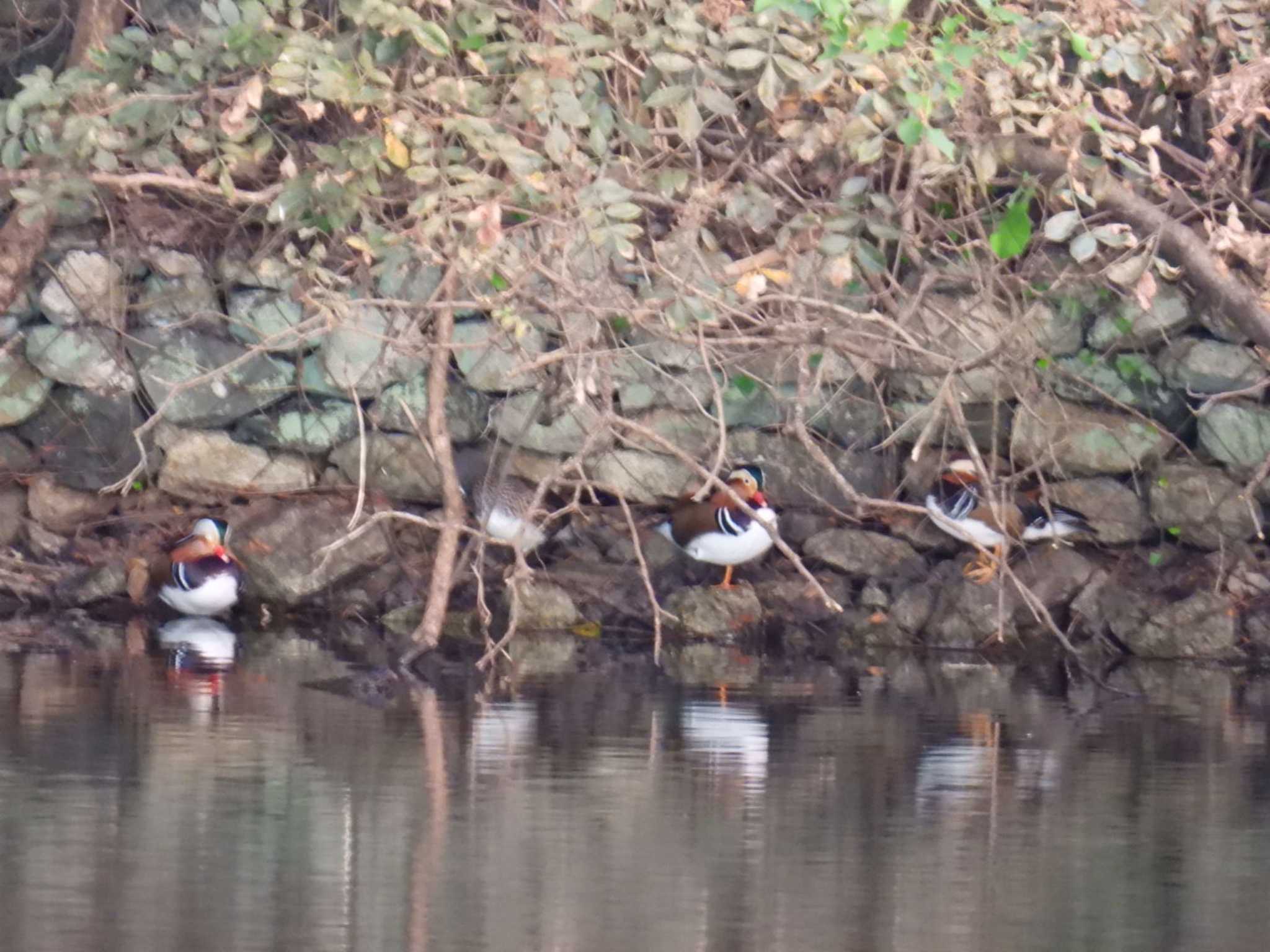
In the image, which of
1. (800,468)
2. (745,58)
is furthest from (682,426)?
(745,58)

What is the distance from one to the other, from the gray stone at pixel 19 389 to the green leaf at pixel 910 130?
13.8ft

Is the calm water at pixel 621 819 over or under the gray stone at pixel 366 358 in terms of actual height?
under

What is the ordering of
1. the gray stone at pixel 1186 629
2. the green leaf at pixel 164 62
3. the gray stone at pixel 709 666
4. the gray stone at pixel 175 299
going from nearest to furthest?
the gray stone at pixel 709 666, the green leaf at pixel 164 62, the gray stone at pixel 1186 629, the gray stone at pixel 175 299

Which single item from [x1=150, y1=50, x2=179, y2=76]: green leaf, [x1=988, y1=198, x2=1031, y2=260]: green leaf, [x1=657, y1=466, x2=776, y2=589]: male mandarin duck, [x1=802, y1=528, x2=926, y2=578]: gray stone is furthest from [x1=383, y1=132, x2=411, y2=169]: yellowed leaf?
[x1=802, y1=528, x2=926, y2=578]: gray stone

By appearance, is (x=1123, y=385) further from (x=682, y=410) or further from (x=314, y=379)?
(x=314, y=379)

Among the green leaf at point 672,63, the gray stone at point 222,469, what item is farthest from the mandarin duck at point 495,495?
the green leaf at point 672,63

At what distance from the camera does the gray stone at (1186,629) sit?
744cm

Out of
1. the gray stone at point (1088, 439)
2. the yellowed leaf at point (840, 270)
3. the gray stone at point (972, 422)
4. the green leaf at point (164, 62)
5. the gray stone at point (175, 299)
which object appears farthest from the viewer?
the gray stone at point (175, 299)

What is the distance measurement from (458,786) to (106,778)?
0.85 meters

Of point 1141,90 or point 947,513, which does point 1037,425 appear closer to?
point 947,513

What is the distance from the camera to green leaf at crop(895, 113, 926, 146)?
6.09 m

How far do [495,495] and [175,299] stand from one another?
174cm

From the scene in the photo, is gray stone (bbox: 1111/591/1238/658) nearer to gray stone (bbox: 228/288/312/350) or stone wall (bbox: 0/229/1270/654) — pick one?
stone wall (bbox: 0/229/1270/654)

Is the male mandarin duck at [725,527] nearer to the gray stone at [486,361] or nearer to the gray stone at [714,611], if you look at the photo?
the gray stone at [714,611]
